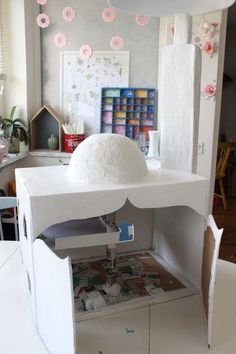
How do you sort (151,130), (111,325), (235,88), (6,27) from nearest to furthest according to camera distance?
(111,325) → (6,27) → (151,130) → (235,88)

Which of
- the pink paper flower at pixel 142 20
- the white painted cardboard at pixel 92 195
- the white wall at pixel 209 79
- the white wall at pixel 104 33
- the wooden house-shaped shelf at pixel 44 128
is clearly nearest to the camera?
the white painted cardboard at pixel 92 195

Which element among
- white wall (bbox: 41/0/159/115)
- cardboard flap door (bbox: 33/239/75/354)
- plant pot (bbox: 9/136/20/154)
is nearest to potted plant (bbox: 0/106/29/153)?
plant pot (bbox: 9/136/20/154)

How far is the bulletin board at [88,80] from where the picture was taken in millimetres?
2646

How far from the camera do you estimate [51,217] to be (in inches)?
29.0

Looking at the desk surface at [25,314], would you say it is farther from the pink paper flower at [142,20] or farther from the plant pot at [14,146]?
the pink paper flower at [142,20]

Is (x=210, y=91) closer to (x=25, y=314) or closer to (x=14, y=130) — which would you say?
(x=14, y=130)

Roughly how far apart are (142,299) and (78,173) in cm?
40

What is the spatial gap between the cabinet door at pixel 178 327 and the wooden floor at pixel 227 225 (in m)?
2.00

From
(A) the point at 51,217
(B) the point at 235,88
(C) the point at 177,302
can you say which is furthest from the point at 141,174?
(B) the point at 235,88

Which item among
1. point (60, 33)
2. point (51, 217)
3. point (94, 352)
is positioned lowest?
point (94, 352)

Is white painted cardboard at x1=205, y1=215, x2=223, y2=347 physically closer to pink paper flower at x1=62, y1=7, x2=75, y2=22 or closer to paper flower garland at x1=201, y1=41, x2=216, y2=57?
paper flower garland at x1=201, y1=41, x2=216, y2=57

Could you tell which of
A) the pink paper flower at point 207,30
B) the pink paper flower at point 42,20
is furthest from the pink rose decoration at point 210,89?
the pink paper flower at point 42,20

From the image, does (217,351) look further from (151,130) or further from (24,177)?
(151,130)

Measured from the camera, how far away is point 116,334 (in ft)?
2.68
